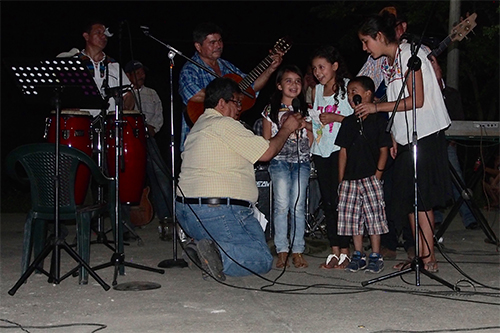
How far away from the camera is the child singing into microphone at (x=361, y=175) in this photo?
19.7 feet

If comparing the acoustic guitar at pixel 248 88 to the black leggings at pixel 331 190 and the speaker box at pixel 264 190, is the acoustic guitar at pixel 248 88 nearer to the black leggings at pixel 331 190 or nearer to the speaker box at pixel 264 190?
the speaker box at pixel 264 190

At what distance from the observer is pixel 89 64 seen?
7227mm

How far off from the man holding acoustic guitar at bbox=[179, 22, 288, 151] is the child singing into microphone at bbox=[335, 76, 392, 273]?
3.23ft

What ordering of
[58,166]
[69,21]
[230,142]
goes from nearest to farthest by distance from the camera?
1. [58,166]
2. [230,142]
3. [69,21]

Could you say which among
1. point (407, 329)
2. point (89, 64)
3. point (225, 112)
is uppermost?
point (89, 64)

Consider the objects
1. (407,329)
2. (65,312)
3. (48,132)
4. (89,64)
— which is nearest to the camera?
(407,329)

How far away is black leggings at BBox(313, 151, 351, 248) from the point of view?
6.27 meters

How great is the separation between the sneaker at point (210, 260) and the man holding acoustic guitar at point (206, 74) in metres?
1.53

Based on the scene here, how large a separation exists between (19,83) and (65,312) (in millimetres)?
1743

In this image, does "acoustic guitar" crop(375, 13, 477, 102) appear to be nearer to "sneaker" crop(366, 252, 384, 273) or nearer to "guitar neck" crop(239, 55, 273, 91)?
"guitar neck" crop(239, 55, 273, 91)

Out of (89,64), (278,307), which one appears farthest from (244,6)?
(278,307)

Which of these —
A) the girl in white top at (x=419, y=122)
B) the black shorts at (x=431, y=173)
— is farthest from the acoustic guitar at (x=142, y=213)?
the black shorts at (x=431, y=173)

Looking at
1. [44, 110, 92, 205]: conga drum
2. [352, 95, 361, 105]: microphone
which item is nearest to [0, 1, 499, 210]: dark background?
[44, 110, 92, 205]: conga drum

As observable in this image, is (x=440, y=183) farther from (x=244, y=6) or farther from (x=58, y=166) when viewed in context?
(x=244, y=6)
